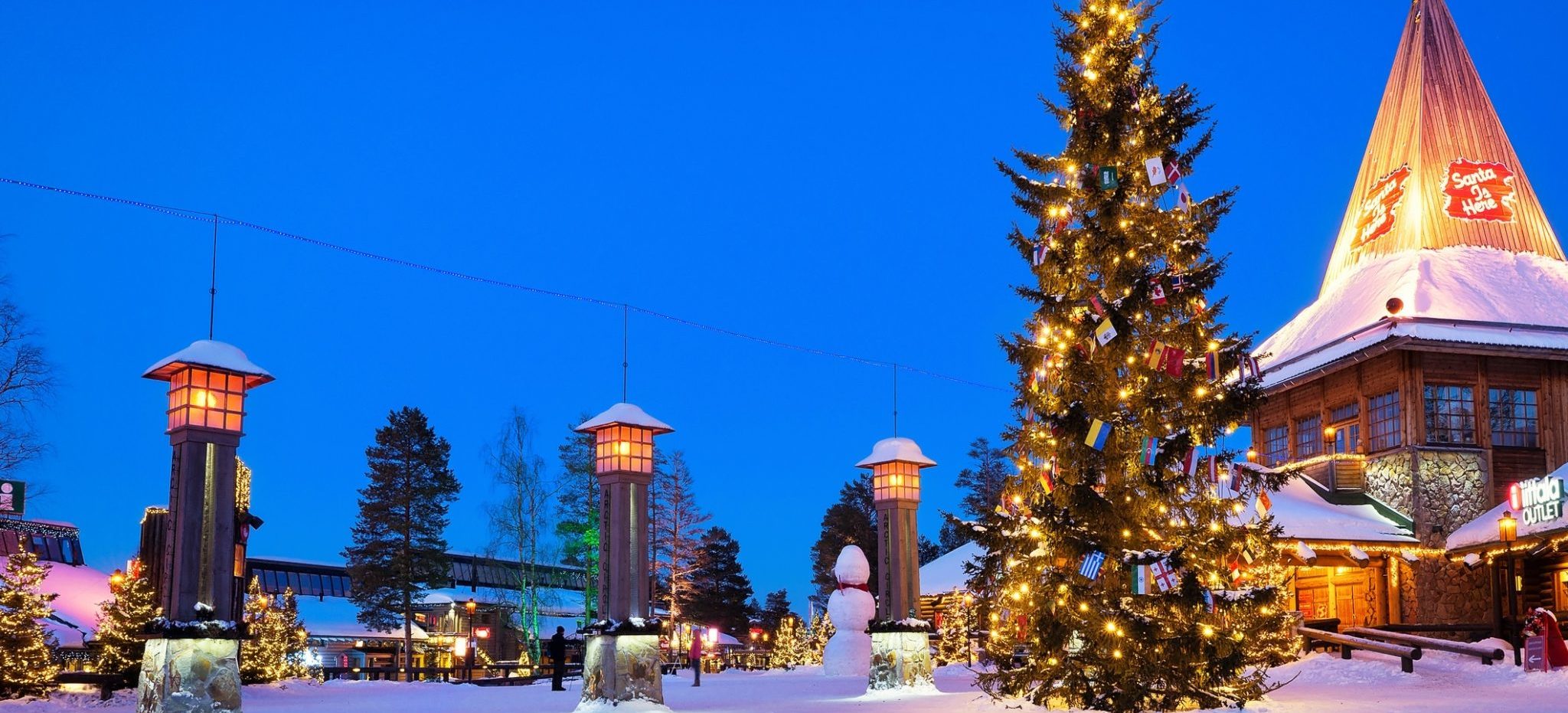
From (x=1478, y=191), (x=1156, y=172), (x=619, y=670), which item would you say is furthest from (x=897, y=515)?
(x=1478, y=191)

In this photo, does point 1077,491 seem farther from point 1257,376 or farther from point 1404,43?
point 1404,43

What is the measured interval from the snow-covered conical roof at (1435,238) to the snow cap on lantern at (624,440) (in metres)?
17.0

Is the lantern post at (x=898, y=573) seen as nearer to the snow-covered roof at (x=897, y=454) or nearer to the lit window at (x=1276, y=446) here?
the snow-covered roof at (x=897, y=454)

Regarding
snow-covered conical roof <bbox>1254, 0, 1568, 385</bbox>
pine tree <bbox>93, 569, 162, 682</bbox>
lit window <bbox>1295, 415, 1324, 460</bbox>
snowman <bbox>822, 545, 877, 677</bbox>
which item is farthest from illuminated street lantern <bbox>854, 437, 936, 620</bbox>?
lit window <bbox>1295, 415, 1324, 460</bbox>

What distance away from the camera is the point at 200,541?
16297 mm

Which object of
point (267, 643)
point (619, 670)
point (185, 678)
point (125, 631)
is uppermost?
point (125, 631)

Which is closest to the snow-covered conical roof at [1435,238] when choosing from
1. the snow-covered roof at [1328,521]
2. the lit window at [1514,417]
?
the lit window at [1514,417]

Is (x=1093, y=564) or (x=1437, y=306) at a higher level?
(x=1437, y=306)

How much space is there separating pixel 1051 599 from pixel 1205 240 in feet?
15.3

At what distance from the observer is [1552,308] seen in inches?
1190

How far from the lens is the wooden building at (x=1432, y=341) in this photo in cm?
2908

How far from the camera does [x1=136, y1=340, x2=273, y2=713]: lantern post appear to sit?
15.9 m

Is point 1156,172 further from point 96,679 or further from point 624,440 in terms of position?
point 96,679

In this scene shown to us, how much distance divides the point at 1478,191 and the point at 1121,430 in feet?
73.7
